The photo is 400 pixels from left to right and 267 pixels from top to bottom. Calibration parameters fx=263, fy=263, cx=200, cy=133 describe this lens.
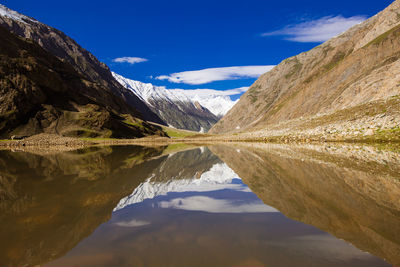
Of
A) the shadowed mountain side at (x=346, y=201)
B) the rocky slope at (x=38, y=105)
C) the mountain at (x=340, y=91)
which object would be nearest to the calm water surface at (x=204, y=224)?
the shadowed mountain side at (x=346, y=201)

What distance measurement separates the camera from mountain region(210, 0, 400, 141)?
40.6 m

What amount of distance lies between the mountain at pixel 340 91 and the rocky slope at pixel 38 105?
51901mm

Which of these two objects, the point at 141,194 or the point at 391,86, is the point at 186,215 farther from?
the point at 391,86

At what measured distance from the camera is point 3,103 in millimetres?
80688

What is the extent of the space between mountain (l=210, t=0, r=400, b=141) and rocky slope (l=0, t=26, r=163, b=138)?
170 ft

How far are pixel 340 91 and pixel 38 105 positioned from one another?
314 feet

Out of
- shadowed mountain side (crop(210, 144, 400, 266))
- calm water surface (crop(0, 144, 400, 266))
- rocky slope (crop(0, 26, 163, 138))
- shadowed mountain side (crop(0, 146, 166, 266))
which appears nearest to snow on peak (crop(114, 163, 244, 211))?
calm water surface (crop(0, 144, 400, 266))

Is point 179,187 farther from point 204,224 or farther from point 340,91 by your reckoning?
point 340,91

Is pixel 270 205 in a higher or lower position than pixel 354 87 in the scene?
lower

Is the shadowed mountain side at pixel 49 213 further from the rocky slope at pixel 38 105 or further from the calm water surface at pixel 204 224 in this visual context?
the rocky slope at pixel 38 105

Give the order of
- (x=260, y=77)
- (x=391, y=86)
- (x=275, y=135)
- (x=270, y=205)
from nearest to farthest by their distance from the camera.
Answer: (x=270, y=205), (x=391, y=86), (x=275, y=135), (x=260, y=77)

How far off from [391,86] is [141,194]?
54009 mm

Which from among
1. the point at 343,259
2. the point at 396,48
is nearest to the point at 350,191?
the point at 343,259

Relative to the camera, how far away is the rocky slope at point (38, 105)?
8119cm
